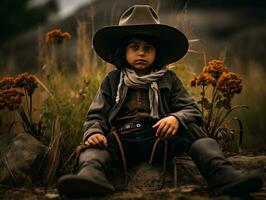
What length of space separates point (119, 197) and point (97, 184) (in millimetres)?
228

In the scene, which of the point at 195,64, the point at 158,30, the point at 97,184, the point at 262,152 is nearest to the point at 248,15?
the point at 195,64

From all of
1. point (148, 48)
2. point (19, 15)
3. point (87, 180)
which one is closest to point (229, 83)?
point (148, 48)

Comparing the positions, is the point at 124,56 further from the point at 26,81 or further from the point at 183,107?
the point at 26,81

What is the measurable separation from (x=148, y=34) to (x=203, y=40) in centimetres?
259

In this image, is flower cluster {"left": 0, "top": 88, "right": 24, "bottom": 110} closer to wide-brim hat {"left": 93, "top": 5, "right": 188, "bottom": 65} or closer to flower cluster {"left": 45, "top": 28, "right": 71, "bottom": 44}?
wide-brim hat {"left": 93, "top": 5, "right": 188, "bottom": 65}

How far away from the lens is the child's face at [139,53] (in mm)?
4266

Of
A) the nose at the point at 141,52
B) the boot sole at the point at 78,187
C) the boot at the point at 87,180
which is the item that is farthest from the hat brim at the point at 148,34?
the boot sole at the point at 78,187

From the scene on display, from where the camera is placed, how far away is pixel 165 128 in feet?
12.8

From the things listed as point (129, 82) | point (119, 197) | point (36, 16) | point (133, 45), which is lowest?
point (119, 197)

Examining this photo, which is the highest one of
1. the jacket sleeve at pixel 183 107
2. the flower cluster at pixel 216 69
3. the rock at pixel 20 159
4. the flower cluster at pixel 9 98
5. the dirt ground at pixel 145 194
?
the flower cluster at pixel 216 69

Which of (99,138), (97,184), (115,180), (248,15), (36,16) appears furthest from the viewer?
(36,16)

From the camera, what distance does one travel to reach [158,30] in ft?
14.2

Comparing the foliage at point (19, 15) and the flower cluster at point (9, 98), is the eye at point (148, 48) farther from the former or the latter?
the foliage at point (19, 15)

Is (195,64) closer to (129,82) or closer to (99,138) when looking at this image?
(129,82)
